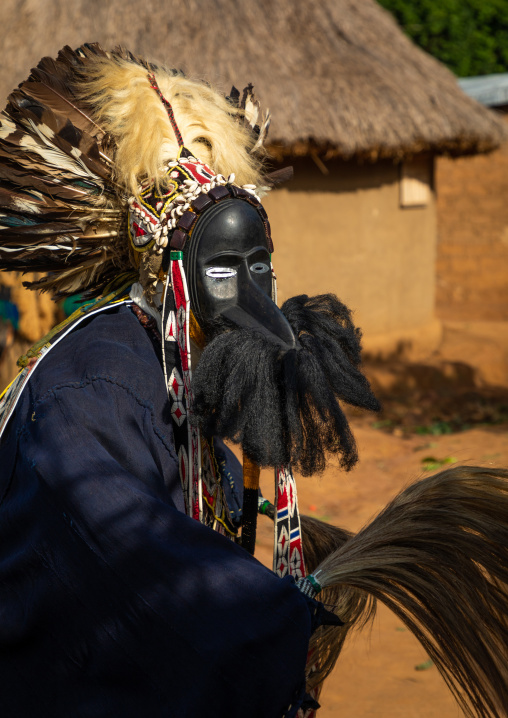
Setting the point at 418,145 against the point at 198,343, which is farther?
the point at 418,145

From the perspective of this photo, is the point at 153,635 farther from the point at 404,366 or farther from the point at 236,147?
the point at 404,366

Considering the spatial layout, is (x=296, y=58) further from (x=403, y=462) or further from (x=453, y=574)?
(x=453, y=574)

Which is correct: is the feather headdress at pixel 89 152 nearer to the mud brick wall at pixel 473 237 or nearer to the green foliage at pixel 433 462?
the green foliage at pixel 433 462

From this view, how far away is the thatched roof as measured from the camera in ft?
24.2

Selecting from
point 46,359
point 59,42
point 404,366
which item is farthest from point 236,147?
point 404,366

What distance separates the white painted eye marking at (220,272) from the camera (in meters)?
1.91

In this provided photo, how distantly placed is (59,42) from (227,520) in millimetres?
6400

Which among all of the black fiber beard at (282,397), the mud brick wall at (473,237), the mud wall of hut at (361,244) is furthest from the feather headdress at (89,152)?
the mud brick wall at (473,237)

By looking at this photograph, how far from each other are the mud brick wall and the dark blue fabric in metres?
12.1

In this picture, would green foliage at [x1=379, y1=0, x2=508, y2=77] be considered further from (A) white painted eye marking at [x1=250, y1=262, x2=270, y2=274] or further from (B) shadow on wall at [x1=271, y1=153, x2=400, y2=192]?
(A) white painted eye marking at [x1=250, y1=262, x2=270, y2=274]

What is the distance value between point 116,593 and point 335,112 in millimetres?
7204

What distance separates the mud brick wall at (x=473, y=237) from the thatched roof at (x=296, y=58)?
339cm

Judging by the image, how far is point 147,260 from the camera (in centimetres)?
202

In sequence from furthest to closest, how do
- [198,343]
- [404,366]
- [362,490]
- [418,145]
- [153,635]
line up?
[404,366]
[418,145]
[362,490]
[198,343]
[153,635]
